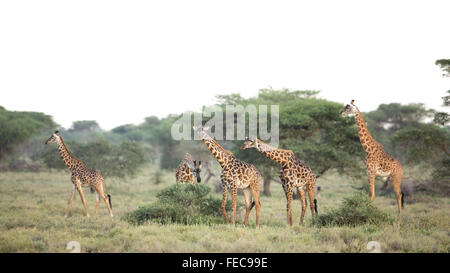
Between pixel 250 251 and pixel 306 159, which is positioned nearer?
pixel 250 251


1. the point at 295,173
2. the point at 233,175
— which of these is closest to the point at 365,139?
the point at 295,173

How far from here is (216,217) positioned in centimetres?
962

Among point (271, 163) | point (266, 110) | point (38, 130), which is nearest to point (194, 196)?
point (271, 163)

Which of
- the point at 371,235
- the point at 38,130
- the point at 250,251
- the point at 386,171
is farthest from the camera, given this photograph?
the point at 38,130

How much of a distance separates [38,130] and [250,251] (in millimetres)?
24524

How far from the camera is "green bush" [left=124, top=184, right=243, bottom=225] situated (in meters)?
9.09

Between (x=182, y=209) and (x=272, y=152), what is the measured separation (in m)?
2.85

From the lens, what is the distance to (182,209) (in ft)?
30.6

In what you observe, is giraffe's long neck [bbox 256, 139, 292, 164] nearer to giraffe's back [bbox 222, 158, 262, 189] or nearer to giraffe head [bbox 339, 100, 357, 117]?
giraffe's back [bbox 222, 158, 262, 189]

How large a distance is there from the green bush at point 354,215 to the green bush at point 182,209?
9.20 ft

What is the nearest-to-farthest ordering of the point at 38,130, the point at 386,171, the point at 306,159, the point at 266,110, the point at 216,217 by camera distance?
the point at 216,217 < the point at 386,171 < the point at 306,159 < the point at 266,110 < the point at 38,130

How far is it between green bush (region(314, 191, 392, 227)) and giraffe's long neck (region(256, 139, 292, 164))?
1.75 meters

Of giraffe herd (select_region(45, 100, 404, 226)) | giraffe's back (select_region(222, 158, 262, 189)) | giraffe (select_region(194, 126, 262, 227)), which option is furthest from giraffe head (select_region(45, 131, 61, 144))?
giraffe's back (select_region(222, 158, 262, 189))
